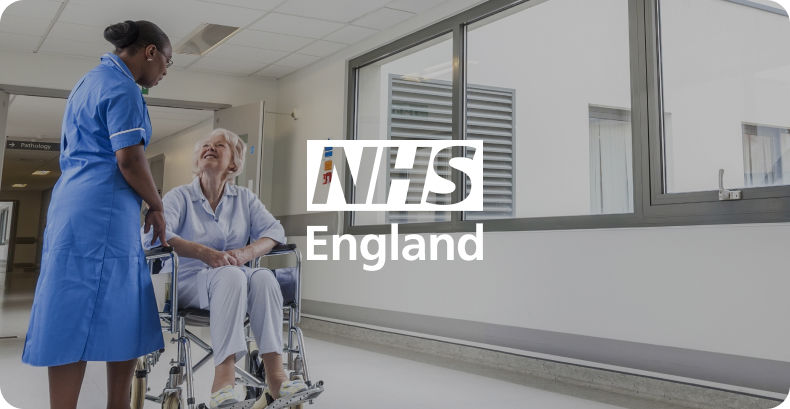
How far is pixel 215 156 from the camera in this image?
2.66m

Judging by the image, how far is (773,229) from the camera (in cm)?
265

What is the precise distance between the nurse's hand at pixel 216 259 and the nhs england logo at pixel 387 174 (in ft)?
7.77

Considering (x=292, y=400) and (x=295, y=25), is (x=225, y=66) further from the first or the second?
(x=292, y=400)

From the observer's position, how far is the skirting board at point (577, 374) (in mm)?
2754

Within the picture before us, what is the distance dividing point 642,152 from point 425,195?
201cm

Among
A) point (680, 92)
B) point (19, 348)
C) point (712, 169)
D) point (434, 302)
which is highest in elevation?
point (680, 92)

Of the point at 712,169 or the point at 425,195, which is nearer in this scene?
the point at 712,169

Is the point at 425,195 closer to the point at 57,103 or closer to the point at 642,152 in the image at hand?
the point at 642,152

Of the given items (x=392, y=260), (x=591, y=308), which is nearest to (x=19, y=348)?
(x=392, y=260)

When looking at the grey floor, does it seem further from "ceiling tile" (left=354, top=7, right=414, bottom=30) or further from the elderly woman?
"ceiling tile" (left=354, top=7, right=414, bottom=30)

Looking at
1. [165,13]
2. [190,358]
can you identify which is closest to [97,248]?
[190,358]

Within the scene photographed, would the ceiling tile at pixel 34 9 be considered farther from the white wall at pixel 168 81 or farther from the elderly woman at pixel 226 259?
the elderly woman at pixel 226 259

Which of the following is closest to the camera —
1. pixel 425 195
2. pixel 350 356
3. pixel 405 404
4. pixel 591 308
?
pixel 405 404

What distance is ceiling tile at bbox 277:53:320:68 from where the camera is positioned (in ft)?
19.9
